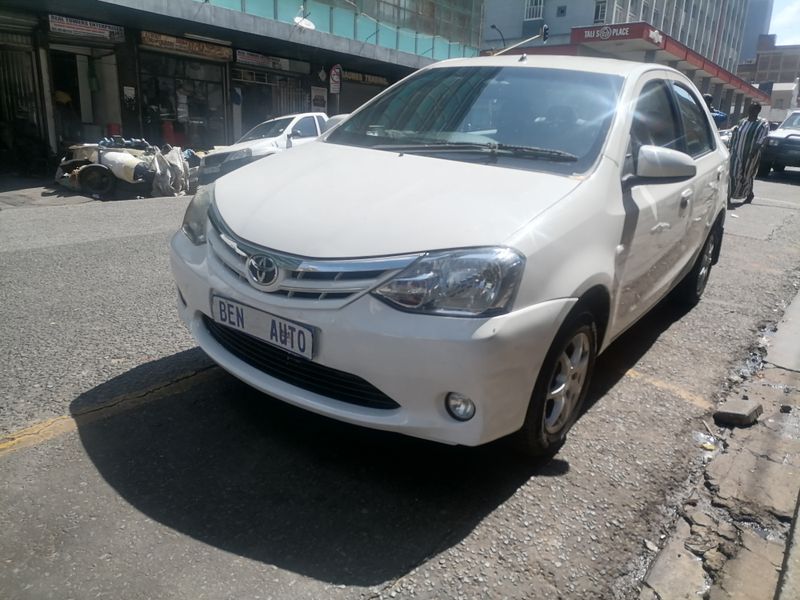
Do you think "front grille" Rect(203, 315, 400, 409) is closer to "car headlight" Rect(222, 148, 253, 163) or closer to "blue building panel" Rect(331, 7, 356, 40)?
"car headlight" Rect(222, 148, 253, 163)

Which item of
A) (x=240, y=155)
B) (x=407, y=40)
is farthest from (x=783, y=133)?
(x=240, y=155)

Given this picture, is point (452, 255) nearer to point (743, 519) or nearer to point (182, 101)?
point (743, 519)

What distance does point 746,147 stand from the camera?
11.4 m

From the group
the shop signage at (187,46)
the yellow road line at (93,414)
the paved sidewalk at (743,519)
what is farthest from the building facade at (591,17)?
the yellow road line at (93,414)

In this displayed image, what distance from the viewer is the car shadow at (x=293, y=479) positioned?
88.9 inches

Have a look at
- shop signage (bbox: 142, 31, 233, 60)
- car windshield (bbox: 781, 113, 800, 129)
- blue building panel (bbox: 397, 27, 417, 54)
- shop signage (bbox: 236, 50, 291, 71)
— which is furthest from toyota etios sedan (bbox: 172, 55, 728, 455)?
blue building panel (bbox: 397, 27, 417, 54)

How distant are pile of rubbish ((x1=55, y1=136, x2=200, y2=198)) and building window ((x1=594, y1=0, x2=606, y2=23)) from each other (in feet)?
121

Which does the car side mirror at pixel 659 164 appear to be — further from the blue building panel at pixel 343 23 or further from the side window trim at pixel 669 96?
the blue building panel at pixel 343 23

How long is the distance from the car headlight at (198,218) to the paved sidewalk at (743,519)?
2.24 m

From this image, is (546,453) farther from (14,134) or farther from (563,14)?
(563,14)

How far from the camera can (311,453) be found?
110 inches

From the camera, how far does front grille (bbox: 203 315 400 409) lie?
2420 millimetres

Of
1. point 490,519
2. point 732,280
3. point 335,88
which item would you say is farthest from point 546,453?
point 335,88

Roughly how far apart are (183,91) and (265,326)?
716 inches
